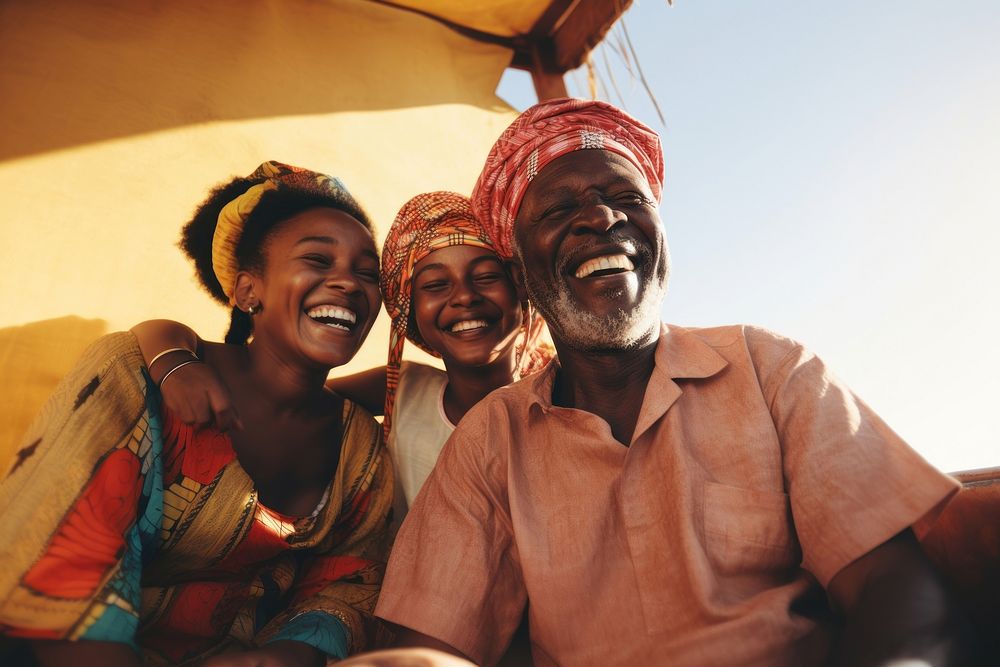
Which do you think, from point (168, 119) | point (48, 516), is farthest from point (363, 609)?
point (168, 119)

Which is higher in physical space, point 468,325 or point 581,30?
point 581,30

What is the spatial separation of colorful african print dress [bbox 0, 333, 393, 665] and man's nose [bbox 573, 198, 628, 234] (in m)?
1.04

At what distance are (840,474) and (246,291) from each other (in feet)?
6.04

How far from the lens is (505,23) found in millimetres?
3928

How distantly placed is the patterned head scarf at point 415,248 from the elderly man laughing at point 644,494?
393 mm

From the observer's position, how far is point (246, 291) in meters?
2.27

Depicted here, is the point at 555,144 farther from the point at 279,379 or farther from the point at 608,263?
the point at 279,379

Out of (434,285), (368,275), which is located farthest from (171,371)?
(434,285)

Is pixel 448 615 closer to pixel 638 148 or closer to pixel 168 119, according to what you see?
pixel 638 148

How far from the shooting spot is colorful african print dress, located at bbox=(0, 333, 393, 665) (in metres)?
1.36

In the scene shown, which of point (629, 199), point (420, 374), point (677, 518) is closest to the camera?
point (677, 518)

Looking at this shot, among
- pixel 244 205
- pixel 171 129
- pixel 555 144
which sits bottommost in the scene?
pixel 555 144

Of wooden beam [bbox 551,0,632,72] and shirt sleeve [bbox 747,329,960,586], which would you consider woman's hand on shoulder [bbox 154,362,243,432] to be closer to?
shirt sleeve [bbox 747,329,960,586]

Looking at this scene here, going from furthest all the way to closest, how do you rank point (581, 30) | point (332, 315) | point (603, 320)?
point (581, 30) < point (332, 315) < point (603, 320)
